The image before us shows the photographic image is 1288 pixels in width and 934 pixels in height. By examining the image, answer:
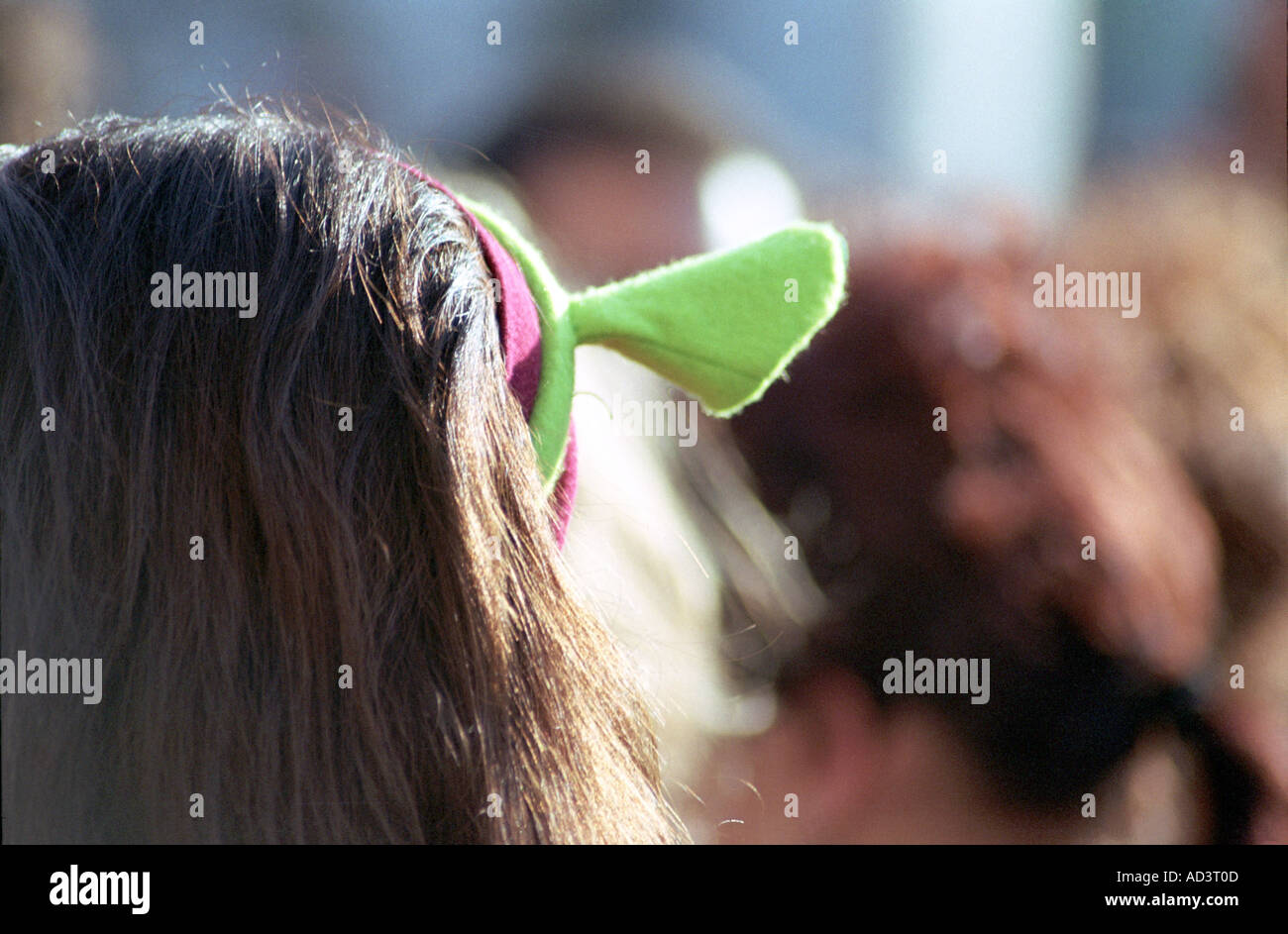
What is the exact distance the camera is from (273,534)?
0.66 metres

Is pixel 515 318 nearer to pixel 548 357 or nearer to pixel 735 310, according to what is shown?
pixel 548 357

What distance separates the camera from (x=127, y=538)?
0.66m

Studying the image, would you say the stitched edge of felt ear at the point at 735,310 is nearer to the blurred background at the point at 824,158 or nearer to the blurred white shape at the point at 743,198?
the blurred background at the point at 824,158

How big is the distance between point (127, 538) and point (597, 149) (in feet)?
7.04

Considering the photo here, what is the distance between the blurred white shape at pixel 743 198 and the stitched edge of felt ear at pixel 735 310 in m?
1.60

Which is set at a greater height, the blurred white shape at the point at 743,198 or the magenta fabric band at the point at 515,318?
the blurred white shape at the point at 743,198

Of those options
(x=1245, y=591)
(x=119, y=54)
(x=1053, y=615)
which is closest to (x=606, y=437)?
(x=1053, y=615)

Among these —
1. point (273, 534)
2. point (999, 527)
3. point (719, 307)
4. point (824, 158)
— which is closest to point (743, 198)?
point (824, 158)

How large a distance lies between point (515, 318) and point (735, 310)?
7.0 inches

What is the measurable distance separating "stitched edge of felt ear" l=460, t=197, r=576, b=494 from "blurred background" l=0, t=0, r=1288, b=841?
0.11 m

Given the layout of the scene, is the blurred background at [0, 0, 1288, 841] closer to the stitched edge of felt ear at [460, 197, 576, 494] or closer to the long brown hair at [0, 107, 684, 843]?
the stitched edge of felt ear at [460, 197, 576, 494]

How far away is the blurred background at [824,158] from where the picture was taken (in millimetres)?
1544

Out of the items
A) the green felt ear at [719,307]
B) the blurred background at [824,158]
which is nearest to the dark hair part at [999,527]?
the blurred background at [824,158]
